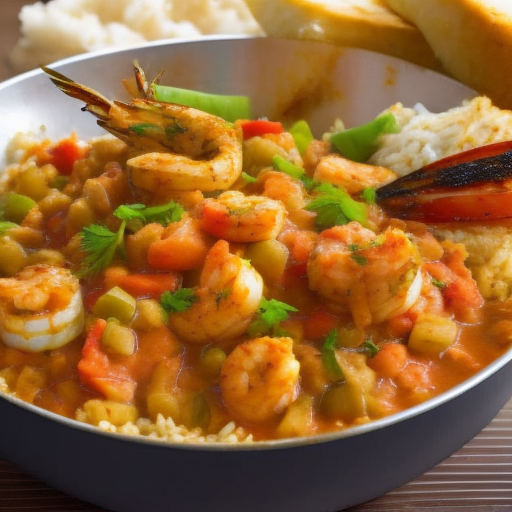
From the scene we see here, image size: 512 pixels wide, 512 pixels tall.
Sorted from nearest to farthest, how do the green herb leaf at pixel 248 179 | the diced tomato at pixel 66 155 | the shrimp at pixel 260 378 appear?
the shrimp at pixel 260 378
the green herb leaf at pixel 248 179
the diced tomato at pixel 66 155

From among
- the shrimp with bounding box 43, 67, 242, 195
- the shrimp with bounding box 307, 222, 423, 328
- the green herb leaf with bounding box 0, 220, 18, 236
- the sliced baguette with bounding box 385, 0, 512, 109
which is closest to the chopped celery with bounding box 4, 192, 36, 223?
the green herb leaf with bounding box 0, 220, 18, 236

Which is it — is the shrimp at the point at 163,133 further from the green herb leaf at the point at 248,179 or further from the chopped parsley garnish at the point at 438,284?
the chopped parsley garnish at the point at 438,284

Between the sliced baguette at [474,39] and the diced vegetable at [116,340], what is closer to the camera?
the diced vegetable at [116,340]

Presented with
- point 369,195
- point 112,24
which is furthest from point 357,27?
point 112,24

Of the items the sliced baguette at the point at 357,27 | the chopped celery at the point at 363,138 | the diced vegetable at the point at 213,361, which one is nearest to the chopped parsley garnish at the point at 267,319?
the diced vegetable at the point at 213,361

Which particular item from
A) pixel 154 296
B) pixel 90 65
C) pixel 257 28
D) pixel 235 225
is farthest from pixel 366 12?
pixel 154 296

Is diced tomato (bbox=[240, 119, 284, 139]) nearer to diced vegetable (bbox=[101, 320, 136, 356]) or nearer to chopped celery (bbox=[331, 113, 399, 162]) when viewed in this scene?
chopped celery (bbox=[331, 113, 399, 162])
